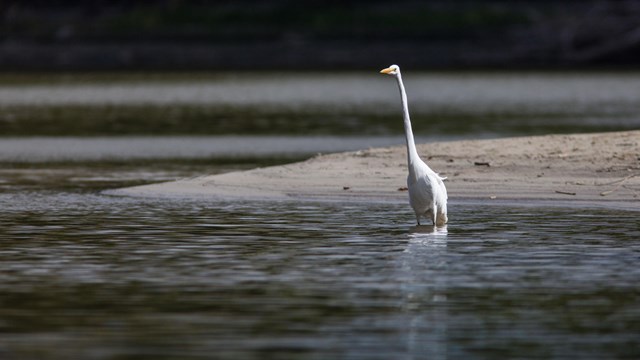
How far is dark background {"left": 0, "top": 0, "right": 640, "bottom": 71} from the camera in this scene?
77.6m

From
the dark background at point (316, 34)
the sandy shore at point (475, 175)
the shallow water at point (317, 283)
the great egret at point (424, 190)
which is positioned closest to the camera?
the shallow water at point (317, 283)

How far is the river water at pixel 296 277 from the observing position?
36.2ft

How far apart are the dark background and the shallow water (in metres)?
58.6

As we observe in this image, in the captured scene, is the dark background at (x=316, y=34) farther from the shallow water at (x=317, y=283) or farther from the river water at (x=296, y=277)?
the shallow water at (x=317, y=283)

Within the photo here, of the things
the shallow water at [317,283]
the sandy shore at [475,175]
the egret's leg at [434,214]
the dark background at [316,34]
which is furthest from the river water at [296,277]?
the dark background at [316,34]

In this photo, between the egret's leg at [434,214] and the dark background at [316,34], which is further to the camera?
the dark background at [316,34]

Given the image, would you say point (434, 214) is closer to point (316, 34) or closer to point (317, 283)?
point (317, 283)

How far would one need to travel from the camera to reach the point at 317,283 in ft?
44.7

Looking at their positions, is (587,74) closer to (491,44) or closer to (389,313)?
(491,44)

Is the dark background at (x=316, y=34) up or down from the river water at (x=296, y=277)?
up

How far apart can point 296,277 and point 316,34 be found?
6858 cm

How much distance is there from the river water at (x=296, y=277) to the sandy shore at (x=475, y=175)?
2.54 feet

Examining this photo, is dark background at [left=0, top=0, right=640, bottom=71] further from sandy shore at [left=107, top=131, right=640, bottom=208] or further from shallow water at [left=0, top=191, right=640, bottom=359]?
shallow water at [left=0, top=191, right=640, bottom=359]

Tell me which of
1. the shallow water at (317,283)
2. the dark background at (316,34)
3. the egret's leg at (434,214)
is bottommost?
the shallow water at (317,283)
